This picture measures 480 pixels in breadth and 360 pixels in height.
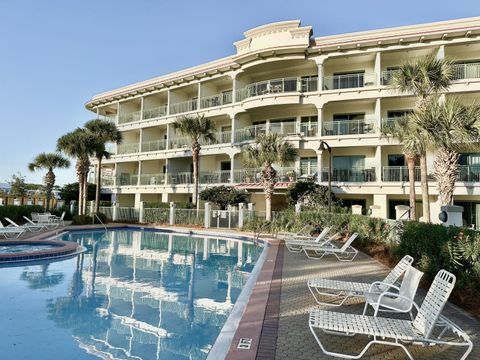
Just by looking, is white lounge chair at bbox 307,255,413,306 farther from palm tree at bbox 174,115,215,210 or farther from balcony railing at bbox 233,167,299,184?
palm tree at bbox 174,115,215,210

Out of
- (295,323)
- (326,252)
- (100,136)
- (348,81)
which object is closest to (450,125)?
(326,252)

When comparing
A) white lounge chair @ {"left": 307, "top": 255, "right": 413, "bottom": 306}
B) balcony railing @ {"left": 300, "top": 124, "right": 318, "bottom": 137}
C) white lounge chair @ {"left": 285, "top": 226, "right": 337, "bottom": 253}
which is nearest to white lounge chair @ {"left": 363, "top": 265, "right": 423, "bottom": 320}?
white lounge chair @ {"left": 307, "top": 255, "right": 413, "bottom": 306}

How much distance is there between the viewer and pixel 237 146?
26062 mm

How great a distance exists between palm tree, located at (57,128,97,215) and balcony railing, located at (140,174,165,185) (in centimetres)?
646

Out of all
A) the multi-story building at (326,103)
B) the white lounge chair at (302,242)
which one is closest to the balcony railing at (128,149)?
the multi-story building at (326,103)

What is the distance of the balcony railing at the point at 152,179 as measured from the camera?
1226 inches

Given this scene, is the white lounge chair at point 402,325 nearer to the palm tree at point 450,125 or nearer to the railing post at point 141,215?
the palm tree at point 450,125

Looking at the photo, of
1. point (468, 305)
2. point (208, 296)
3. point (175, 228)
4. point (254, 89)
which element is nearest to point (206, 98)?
point (254, 89)

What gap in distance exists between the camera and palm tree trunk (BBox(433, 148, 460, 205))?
14.4 meters

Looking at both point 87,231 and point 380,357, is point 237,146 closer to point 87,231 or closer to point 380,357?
point 87,231

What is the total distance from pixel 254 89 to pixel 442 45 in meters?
12.4

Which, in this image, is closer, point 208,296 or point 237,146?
point 208,296

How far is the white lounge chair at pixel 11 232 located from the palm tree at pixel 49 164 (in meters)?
11.4

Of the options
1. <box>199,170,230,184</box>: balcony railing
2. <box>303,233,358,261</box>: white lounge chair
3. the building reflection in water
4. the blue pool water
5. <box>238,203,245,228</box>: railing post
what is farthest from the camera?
<box>199,170,230,184</box>: balcony railing
